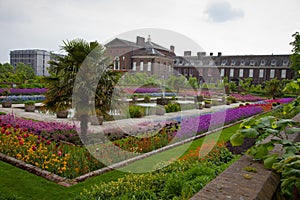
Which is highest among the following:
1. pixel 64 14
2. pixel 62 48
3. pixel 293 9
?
pixel 293 9

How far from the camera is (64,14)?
10258 mm

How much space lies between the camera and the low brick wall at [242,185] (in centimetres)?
192

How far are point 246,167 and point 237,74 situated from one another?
2123 inches

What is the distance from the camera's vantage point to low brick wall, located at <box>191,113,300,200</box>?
1919 millimetres

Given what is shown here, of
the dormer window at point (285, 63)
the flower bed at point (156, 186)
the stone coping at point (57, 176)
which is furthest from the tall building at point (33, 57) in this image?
the flower bed at point (156, 186)

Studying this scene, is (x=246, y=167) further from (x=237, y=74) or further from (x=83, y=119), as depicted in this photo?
(x=237, y=74)

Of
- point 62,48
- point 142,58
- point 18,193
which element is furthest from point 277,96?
point 18,193

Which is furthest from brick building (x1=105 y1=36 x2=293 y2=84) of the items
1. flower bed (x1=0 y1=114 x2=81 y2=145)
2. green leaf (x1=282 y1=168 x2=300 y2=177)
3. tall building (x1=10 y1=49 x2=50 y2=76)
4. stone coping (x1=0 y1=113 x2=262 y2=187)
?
tall building (x1=10 y1=49 x2=50 y2=76)

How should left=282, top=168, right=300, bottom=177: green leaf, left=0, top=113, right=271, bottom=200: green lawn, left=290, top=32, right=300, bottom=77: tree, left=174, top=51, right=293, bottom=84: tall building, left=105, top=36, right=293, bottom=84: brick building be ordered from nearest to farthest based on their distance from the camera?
left=282, top=168, right=300, bottom=177: green leaf
left=0, top=113, right=271, bottom=200: green lawn
left=290, top=32, right=300, bottom=77: tree
left=105, top=36, right=293, bottom=84: brick building
left=174, top=51, right=293, bottom=84: tall building

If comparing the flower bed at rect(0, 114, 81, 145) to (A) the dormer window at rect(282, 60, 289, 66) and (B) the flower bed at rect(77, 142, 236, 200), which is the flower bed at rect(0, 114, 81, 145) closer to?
(B) the flower bed at rect(77, 142, 236, 200)

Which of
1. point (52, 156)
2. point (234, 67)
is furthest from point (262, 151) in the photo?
point (234, 67)

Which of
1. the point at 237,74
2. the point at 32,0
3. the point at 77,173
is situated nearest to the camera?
the point at 77,173

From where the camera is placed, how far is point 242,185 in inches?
81.3

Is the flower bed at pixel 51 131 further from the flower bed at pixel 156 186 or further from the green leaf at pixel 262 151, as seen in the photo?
the green leaf at pixel 262 151
